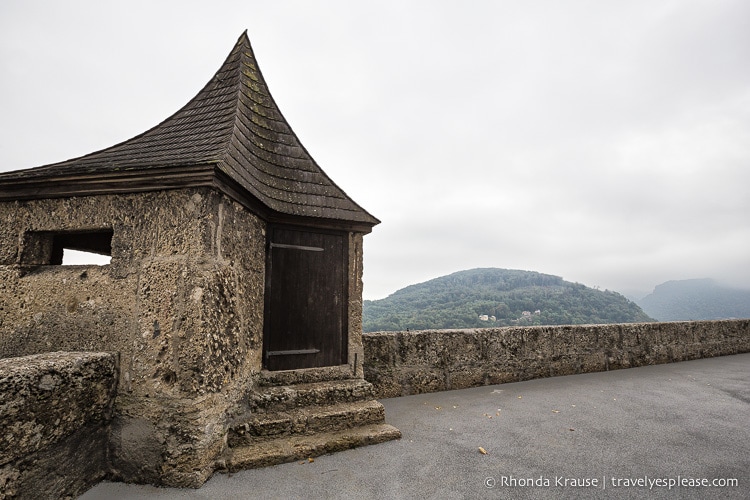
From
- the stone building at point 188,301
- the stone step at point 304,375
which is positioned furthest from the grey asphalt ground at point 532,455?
the stone step at point 304,375

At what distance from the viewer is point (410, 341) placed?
16.9 feet

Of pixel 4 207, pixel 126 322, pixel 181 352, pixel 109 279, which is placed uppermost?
pixel 4 207

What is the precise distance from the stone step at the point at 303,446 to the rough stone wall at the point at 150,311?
0.24 meters

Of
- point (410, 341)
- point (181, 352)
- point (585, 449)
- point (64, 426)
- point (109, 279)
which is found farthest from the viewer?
point (410, 341)

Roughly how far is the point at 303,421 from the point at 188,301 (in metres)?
1.57

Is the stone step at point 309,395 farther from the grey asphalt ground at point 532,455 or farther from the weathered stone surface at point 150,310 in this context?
the grey asphalt ground at point 532,455

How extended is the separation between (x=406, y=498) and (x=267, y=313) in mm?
2180

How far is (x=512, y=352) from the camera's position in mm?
5809

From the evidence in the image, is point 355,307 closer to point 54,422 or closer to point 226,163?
point 226,163

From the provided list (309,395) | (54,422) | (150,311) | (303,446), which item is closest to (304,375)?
(309,395)

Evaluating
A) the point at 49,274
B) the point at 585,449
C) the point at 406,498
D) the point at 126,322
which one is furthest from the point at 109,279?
the point at 585,449

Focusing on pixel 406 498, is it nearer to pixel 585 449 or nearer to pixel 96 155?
pixel 585 449

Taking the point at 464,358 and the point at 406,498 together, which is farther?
the point at 464,358

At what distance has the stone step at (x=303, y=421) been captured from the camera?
318 centimetres
